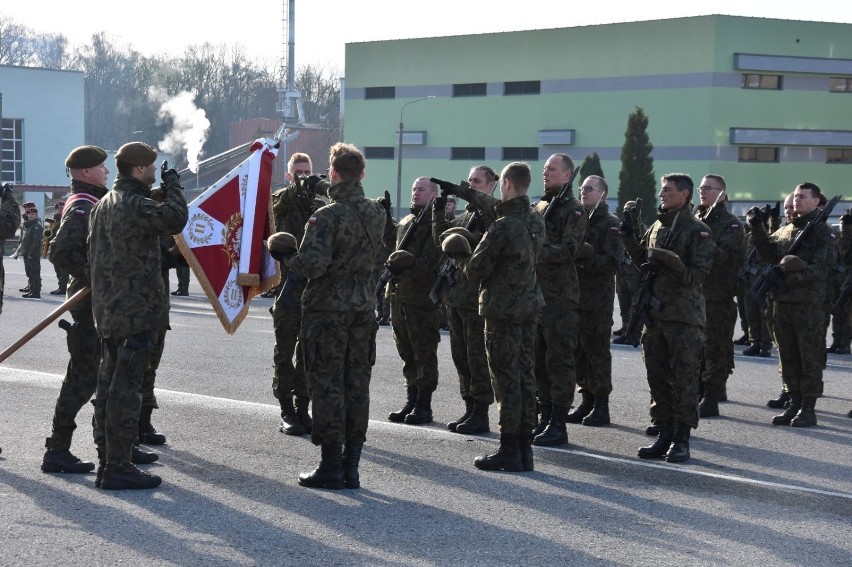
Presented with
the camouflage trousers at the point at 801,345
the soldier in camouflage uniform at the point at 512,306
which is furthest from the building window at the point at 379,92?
the soldier in camouflage uniform at the point at 512,306

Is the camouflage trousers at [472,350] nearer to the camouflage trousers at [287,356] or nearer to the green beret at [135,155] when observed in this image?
the camouflage trousers at [287,356]

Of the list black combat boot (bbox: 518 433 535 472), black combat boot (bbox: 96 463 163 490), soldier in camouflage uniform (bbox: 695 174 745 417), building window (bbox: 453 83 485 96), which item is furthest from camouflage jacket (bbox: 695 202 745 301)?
building window (bbox: 453 83 485 96)

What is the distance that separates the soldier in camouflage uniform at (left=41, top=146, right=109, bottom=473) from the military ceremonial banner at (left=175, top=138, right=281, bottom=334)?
2.96 feet

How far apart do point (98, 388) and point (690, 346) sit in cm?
405

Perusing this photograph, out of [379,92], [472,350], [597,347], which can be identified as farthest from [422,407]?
[379,92]

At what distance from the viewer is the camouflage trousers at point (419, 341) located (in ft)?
31.0

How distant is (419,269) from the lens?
30.9 feet

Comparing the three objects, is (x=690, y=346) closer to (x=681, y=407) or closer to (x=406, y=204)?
(x=681, y=407)

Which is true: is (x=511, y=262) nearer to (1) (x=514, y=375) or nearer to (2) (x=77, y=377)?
(1) (x=514, y=375)

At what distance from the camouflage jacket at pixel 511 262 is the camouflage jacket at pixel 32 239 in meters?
17.9

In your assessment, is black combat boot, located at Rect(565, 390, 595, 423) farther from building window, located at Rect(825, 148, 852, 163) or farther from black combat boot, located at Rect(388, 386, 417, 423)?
building window, located at Rect(825, 148, 852, 163)

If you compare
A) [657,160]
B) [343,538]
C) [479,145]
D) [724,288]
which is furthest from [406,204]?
[343,538]

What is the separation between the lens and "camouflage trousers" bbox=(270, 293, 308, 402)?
866 cm

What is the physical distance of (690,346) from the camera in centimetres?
826
